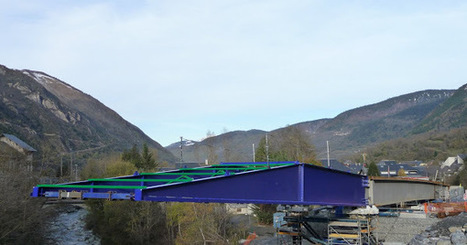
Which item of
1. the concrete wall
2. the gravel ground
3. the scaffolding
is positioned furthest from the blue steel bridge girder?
the gravel ground

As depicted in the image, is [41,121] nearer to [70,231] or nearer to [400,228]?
[70,231]

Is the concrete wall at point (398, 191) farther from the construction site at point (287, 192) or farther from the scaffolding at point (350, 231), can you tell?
the scaffolding at point (350, 231)

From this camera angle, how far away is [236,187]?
13375 mm

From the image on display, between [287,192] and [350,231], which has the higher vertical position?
[287,192]

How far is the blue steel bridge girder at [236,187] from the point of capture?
37.9 feet

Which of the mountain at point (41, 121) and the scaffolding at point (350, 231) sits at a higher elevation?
the mountain at point (41, 121)

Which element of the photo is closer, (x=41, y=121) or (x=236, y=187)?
(x=236, y=187)

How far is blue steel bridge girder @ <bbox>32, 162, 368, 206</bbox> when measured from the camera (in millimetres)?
11539

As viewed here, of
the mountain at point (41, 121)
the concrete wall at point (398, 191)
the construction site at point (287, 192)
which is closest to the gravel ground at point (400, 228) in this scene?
the construction site at point (287, 192)

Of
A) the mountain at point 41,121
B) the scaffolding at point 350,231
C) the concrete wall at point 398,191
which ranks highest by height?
the mountain at point 41,121

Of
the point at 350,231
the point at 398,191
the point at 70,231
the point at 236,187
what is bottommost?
the point at 70,231

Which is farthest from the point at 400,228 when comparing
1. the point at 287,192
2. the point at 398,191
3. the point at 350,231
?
the point at 287,192

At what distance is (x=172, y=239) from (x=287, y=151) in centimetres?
2332

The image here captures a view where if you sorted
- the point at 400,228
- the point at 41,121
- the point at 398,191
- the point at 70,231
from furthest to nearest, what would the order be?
the point at 41,121 < the point at 70,231 < the point at 398,191 < the point at 400,228
